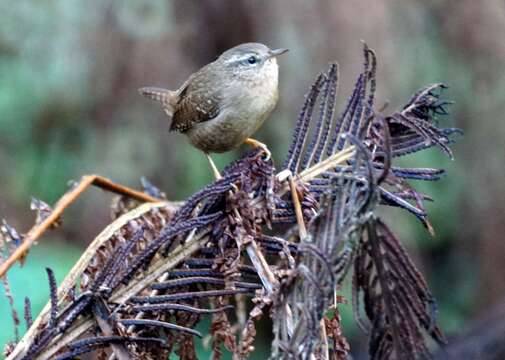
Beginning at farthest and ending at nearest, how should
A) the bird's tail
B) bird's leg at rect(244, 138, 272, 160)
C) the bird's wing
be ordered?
the bird's tail
the bird's wing
bird's leg at rect(244, 138, 272, 160)

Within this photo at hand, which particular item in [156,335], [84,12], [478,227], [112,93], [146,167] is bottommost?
[478,227]

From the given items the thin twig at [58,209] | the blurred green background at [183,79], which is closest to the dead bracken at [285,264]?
the thin twig at [58,209]

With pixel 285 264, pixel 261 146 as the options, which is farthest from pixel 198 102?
pixel 285 264

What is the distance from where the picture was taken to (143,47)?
5203 mm

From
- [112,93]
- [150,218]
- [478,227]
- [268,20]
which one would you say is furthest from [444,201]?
[150,218]

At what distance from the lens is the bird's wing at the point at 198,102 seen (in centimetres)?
341

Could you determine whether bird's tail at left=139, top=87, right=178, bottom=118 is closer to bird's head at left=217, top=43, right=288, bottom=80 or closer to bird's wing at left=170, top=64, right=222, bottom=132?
bird's wing at left=170, top=64, right=222, bottom=132

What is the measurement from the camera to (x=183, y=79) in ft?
16.5

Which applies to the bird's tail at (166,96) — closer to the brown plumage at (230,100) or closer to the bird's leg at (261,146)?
the brown plumage at (230,100)

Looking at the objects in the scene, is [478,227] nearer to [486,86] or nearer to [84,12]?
[486,86]

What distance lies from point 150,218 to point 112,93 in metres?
3.51

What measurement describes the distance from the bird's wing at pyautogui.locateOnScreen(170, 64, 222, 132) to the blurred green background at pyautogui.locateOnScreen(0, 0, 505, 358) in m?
1.30

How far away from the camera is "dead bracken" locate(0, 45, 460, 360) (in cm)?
131

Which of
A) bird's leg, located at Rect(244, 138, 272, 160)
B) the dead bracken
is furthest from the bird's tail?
the dead bracken
